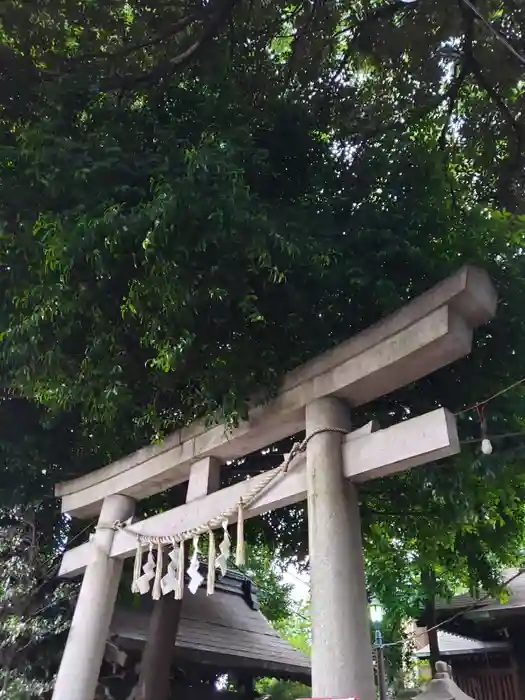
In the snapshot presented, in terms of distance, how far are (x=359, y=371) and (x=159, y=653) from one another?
4.54m

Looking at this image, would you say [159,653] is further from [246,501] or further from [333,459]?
[333,459]

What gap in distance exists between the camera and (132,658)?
23.1 ft

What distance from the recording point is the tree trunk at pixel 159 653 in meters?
6.29

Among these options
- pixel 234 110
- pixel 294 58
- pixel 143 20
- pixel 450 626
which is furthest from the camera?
pixel 450 626

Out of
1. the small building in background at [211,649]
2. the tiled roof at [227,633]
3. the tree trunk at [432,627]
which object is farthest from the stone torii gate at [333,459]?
the tree trunk at [432,627]

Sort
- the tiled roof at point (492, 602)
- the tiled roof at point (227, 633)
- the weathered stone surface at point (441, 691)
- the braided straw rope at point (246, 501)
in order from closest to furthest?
the braided straw rope at point (246, 501) < the weathered stone surface at point (441, 691) < the tiled roof at point (227, 633) < the tiled roof at point (492, 602)

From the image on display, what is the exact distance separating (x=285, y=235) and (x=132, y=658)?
553 centimetres

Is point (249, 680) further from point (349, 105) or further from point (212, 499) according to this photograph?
point (349, 105)

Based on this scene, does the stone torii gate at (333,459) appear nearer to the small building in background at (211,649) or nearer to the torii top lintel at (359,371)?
the torii top lintel at (359,371)

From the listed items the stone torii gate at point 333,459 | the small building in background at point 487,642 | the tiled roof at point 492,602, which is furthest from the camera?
the small building in background at point 487,642

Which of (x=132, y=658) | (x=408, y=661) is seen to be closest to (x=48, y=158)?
(x=132, y=658)

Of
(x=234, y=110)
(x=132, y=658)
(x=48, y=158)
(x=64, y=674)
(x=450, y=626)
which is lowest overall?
(x=64, y=674)

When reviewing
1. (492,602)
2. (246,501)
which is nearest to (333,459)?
(246,501)

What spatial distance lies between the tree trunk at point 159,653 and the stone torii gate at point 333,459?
209 cm
